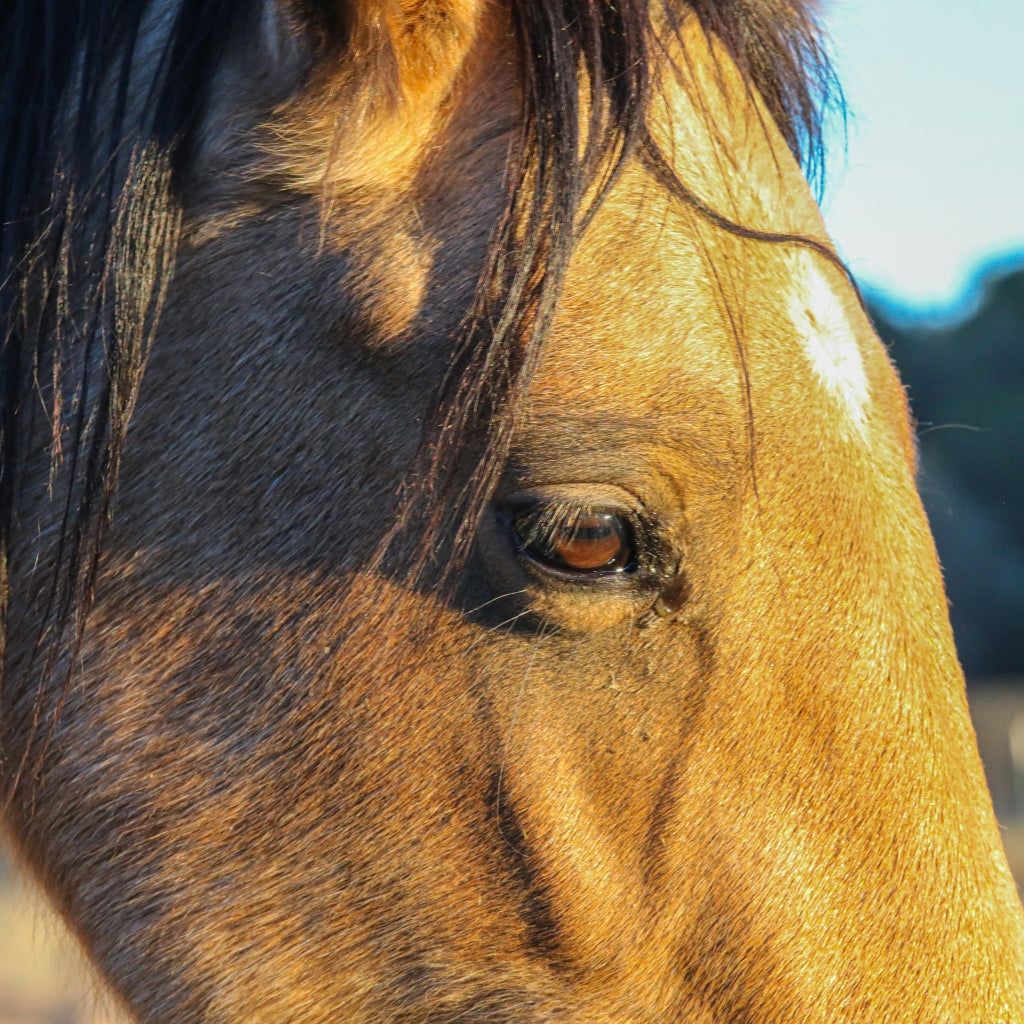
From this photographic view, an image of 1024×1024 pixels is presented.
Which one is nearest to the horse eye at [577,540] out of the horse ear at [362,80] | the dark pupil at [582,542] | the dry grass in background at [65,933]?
the dark pupil at [582,542]

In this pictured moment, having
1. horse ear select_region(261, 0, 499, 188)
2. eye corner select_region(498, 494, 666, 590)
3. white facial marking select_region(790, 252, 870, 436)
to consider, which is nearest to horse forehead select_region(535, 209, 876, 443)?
white facial marking select_region(790, 252, 870, 436)

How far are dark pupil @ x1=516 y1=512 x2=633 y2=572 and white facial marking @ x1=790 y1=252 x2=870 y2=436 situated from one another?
381 millimetres

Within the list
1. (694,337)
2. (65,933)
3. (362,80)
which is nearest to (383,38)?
(362,80)

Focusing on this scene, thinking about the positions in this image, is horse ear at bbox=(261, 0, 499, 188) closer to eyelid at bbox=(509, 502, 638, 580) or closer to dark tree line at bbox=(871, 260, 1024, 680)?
eyelid at bbox=(509, 502, 638, 580)

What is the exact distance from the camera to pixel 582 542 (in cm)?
137

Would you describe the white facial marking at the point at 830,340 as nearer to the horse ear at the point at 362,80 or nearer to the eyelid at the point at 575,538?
the eyelid at the point at 575,538

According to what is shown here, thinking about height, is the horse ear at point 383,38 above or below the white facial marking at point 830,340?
above

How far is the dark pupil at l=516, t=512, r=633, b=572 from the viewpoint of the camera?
4.48ft

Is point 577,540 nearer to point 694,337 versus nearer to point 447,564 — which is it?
point 447,564

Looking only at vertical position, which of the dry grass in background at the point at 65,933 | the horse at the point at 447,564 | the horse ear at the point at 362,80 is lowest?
the dry grass in background at the point at 65,933

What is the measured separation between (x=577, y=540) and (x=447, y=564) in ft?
0.58

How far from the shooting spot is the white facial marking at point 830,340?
1.51 meters

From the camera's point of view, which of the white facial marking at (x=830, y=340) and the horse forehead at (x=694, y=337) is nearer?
the horse forehead at (x=694, y=337)

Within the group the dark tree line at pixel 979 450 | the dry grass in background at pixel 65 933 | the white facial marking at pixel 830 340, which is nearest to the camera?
the white facial marking at pixel 830 340
